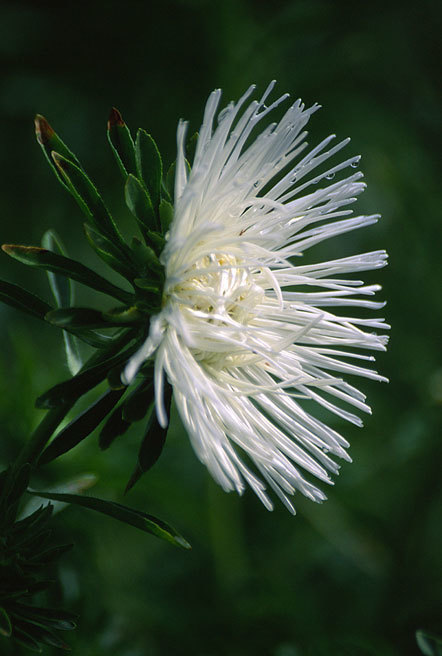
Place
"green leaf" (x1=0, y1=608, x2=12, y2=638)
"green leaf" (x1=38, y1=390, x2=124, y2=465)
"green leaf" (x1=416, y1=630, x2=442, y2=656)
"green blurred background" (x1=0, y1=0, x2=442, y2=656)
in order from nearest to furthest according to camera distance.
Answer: "green leaf" (x1=0, y1=608, x2=12, y2=638) → "green leaf" (x1=38, y1=390, x2=124, y2=465) → "green leaf" (x1=416, y1=630, x2=442, y2=656) → "green blurred background" (x1=0, y1=0, x2=442, y2=656)

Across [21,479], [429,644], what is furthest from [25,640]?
[429,644]

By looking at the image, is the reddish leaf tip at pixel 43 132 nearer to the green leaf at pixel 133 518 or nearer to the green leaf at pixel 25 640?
the green leaf at pixel 133 518

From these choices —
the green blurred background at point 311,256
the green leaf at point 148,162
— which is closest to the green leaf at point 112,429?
the green leaf at point 148,162

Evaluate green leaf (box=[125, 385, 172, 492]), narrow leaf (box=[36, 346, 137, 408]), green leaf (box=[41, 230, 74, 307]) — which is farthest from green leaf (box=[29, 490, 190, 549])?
green leaf (box=[41, 230, 74, 307])

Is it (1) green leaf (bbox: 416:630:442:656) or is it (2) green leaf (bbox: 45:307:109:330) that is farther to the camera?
(1) green leaf (bbox: 416:630:442:656)

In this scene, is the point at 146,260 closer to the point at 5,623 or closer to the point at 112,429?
the point at 112,429

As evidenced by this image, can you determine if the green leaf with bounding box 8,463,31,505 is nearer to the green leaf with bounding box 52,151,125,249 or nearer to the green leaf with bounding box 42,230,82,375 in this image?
the green leaf with bounding box 42,230,82,375
